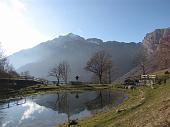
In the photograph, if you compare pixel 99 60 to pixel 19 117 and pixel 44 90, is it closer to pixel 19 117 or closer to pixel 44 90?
pixel 44 90

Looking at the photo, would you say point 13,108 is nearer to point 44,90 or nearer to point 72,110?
point 72,110

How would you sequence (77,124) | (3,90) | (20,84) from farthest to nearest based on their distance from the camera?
(20,84) → (3,90) → (77,124)

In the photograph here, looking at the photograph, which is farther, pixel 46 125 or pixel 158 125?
pixel 46 125

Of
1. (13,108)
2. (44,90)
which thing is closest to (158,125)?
(13,108)

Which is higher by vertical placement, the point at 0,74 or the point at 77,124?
the point at 0,74

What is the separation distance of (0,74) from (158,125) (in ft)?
364

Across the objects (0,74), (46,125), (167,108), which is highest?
(0,74)

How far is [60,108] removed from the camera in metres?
58.1

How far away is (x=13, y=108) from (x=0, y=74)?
224 feet

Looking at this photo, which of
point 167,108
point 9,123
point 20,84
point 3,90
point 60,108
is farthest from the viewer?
point 20,84

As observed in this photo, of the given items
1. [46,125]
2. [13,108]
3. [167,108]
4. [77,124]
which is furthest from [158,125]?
[13,108]

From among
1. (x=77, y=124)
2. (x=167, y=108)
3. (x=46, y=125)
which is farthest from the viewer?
(x=46, y=125)

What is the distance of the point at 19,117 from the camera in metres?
51.2

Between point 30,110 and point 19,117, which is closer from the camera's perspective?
point 19,117
